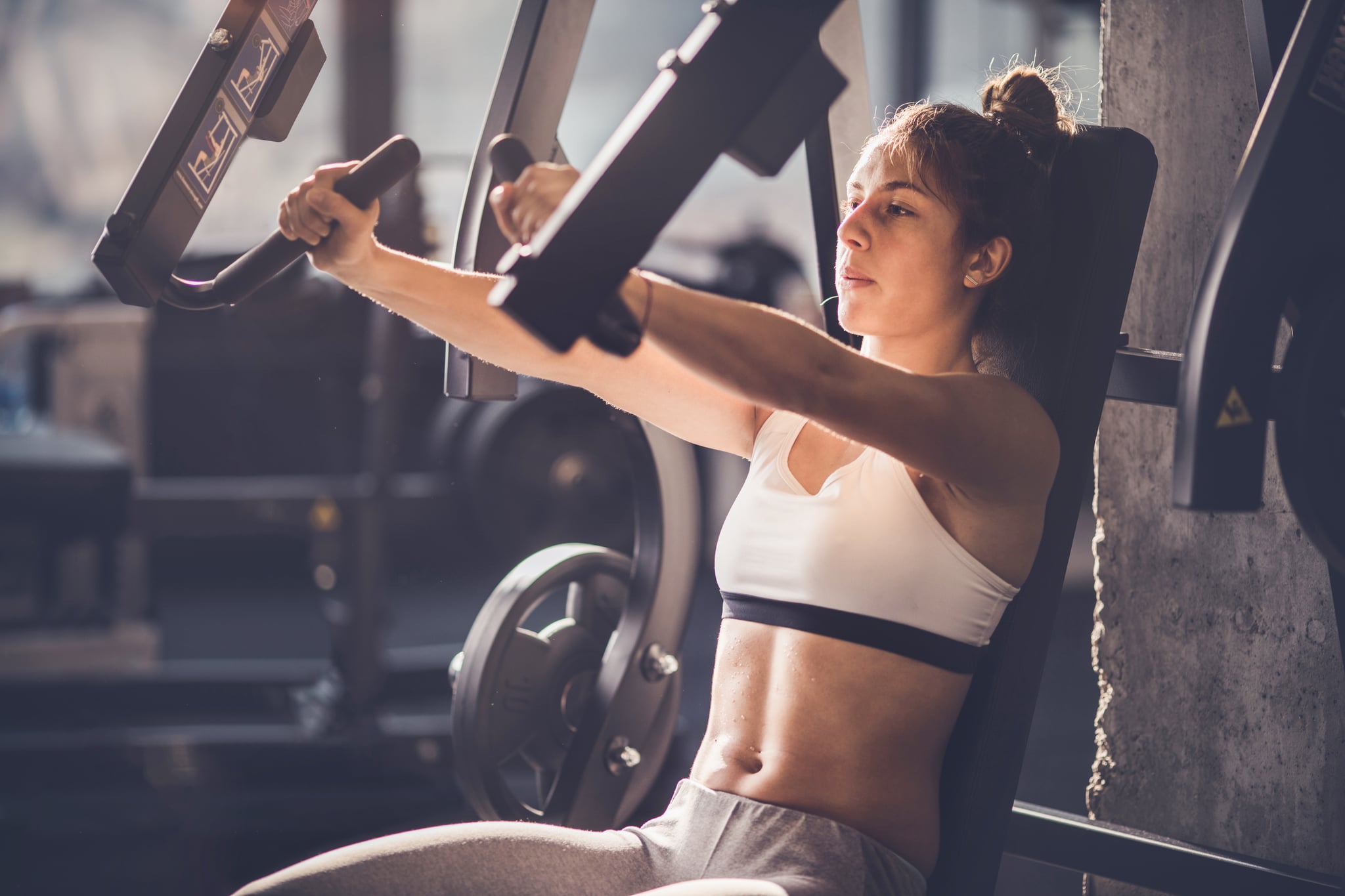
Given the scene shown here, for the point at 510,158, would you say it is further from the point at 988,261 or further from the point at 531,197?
the point at 988,261

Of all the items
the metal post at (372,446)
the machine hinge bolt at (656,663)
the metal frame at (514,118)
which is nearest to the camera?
the metal frame at (514,118)

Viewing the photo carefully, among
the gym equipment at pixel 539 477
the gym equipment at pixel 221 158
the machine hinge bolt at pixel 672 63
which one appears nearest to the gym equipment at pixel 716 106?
the machine hinge bolt at pixel 672 63

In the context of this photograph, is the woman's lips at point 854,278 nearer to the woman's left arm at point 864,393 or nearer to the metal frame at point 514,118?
the woman's left arm at point 864,393

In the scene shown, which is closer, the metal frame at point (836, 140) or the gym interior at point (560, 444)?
the gym interior at point (560, 444)

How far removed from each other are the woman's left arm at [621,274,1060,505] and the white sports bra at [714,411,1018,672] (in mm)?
69

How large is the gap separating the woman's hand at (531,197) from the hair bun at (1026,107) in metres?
0.58

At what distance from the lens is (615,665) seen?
1611 mm

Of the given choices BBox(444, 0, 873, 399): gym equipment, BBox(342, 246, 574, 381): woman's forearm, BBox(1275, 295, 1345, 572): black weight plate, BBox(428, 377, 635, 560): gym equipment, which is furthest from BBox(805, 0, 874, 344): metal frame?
BBox(428, 377, 635, 560): gym equipment

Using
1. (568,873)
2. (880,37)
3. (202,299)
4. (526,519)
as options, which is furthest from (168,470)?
(568,873)

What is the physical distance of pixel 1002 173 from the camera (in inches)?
43.9

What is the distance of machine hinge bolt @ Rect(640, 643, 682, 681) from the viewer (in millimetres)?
1630

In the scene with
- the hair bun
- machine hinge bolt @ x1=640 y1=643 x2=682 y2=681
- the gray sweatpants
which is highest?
the hair bun

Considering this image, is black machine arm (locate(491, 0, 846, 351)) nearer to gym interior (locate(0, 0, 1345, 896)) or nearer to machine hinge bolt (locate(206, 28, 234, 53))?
gym interior (locate(0, 0, 1345, 896))

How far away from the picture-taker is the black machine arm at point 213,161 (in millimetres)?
1061
